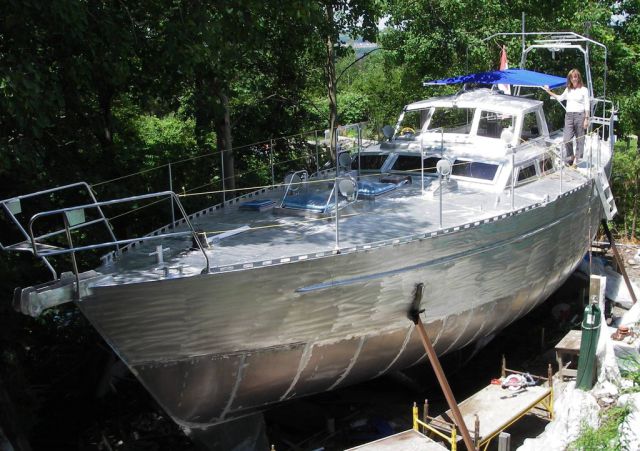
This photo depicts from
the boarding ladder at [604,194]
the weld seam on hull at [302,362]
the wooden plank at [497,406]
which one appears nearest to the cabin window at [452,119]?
the boarding ladder at [604,194]

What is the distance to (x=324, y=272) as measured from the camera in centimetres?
712

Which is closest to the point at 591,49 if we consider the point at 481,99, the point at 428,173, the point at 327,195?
the point at 481,99

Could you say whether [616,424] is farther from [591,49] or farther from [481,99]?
[591,49]

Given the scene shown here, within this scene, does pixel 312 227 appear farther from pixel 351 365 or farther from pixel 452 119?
pixel 452 119

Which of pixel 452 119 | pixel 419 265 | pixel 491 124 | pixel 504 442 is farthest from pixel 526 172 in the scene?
pixel 504 442

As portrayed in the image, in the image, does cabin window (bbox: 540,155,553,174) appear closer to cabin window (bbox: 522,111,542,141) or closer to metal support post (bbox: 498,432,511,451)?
cabin window (bbox: 522,111,542,141)

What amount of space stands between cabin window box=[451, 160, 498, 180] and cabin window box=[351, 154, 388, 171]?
3.70 ft

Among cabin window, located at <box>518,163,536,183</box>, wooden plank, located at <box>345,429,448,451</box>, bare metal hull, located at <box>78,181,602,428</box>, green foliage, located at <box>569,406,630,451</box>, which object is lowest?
wooden plank, located at <box>345,429,448,451</box>

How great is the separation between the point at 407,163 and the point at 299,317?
3.79 m

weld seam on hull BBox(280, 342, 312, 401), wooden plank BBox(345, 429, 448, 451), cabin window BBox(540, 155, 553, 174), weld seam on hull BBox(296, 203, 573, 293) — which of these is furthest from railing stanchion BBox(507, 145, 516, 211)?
weld seam on hull BBox(280, 342, 312, 401)

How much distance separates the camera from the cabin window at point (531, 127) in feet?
37.9

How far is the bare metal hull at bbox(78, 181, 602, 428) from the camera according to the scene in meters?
6.68

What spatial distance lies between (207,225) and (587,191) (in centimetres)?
581

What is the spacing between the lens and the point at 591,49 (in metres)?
16.2
